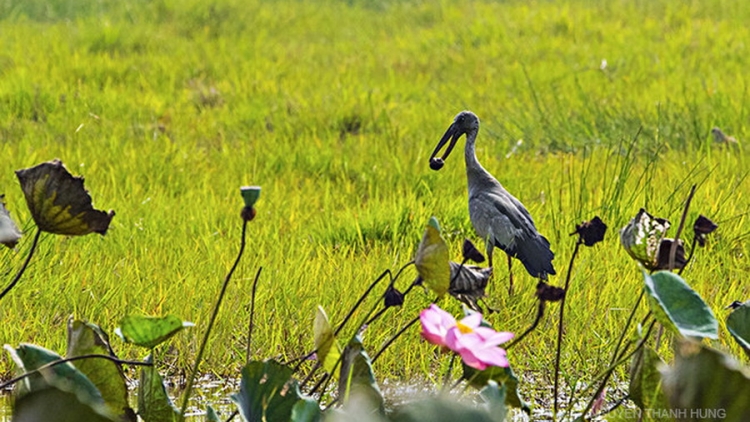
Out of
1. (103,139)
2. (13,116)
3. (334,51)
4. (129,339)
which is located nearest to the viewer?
(129,339)

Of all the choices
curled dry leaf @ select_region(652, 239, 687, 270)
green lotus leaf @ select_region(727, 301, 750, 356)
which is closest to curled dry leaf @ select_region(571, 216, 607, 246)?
curled dry leaf @ select_region(652, 239, 687, 270)

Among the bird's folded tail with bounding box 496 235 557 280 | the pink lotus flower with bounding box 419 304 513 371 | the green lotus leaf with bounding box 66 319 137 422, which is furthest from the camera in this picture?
the bird's folded tail with bounding box 496 235 557 280

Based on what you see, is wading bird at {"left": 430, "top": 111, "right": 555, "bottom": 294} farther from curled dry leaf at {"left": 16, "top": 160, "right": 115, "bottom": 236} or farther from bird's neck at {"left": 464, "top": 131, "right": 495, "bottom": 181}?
curled dry leaf at {"left": 16, "top": 160, "right": 115, "bottom": 236}

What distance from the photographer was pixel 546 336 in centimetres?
311

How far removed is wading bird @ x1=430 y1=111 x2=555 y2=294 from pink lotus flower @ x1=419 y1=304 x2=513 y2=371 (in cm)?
161

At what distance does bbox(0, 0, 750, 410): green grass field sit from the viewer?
127 inches

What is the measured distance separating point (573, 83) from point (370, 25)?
3357 millimetres

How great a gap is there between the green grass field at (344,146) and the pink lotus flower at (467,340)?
1.43 m

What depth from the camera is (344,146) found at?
18.8 ft

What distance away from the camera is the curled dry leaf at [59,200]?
5.20ft

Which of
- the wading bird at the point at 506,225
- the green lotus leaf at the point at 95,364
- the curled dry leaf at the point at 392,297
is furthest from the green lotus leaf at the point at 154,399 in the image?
the wading bird at the point at 506,225

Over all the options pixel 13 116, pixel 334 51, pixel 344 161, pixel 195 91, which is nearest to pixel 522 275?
pixel 344 161

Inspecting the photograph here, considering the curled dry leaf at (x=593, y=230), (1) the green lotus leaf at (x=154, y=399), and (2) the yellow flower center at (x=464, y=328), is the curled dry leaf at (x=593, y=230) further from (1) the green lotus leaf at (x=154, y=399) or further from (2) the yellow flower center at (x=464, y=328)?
(1) the green lotus leaf at (x=154, y=399)

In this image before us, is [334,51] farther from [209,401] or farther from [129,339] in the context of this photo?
[129,339]
